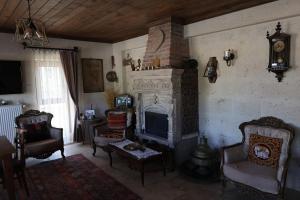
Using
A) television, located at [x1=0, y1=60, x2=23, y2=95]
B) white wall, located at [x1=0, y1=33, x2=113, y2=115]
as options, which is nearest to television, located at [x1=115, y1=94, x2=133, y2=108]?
white wall, located at [x1=0, y1=33, x2=113, y2=115]

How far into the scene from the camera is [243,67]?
3.21m

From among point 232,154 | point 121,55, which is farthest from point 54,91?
point 232,154

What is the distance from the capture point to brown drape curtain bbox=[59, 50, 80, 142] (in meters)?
4.77

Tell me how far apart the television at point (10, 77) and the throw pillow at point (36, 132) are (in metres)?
0.93

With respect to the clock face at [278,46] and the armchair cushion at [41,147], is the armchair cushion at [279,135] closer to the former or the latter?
the clock face at [278,46]

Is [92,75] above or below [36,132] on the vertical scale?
above

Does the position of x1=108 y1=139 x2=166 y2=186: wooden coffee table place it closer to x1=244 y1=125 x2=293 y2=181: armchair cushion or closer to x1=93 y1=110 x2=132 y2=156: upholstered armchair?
x1=93 y1=110 x2=132 y2=156: upholstered armchair

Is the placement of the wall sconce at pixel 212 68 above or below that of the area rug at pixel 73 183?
above

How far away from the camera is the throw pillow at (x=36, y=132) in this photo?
3.78m

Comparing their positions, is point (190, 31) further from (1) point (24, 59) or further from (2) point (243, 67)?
(1) point (24, 59)

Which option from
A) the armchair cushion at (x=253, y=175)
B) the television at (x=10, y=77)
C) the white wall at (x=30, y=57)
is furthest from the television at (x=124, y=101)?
the armchair cushion at (x=253, y=175)

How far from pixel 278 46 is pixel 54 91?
4.31 m

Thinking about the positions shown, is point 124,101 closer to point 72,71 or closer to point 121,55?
point 121,55

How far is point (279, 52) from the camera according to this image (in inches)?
107
